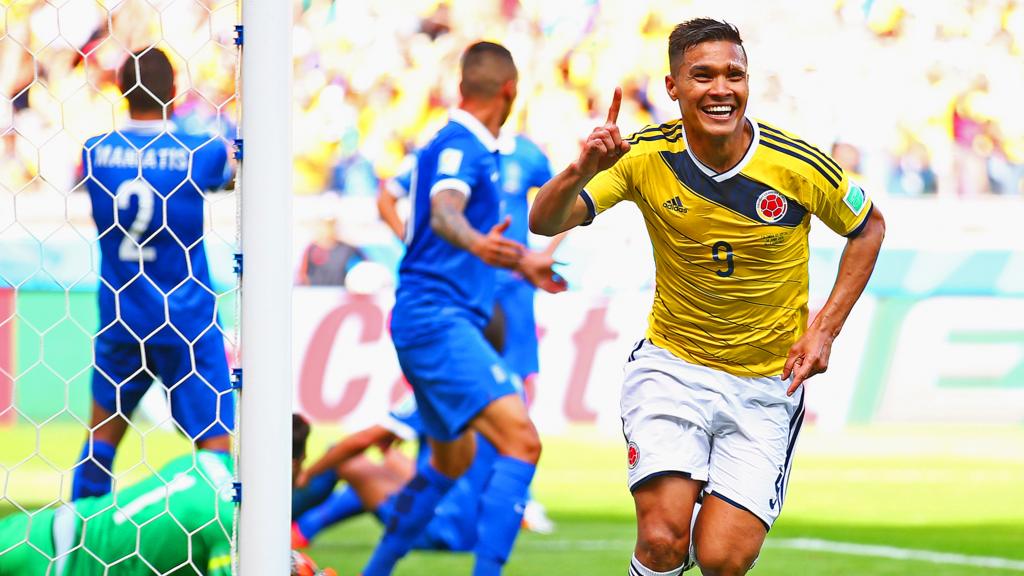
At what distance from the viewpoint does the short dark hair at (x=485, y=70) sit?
5.43m

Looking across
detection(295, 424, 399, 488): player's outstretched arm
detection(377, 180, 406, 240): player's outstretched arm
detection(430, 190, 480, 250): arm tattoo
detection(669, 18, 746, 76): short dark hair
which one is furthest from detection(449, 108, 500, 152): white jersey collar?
detection(669, 18, 746, 76): short dark hair

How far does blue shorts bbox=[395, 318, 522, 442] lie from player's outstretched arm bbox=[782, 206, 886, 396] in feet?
4.97

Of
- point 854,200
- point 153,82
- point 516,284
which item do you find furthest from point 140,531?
point 516,284

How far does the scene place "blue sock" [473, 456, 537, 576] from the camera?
4652mm

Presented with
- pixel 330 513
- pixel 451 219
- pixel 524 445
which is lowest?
pixel 330 513

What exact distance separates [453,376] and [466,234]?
0.57 meters

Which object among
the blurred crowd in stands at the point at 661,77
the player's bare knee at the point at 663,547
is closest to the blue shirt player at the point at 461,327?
the player's bare knee at the point at 663,547

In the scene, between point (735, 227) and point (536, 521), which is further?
point (536, 521)

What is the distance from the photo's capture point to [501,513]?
15.3ft

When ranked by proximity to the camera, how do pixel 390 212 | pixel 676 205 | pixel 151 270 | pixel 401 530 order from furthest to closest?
pixel 390 212 < pixel 151 270 < pixel 401 530 < pixel 676 205

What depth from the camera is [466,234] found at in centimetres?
471

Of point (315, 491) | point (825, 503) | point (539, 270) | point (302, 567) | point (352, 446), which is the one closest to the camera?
point (302, 567)

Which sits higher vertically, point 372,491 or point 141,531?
point 141,531

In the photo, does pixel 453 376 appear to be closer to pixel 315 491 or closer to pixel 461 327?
pixel 461 327
